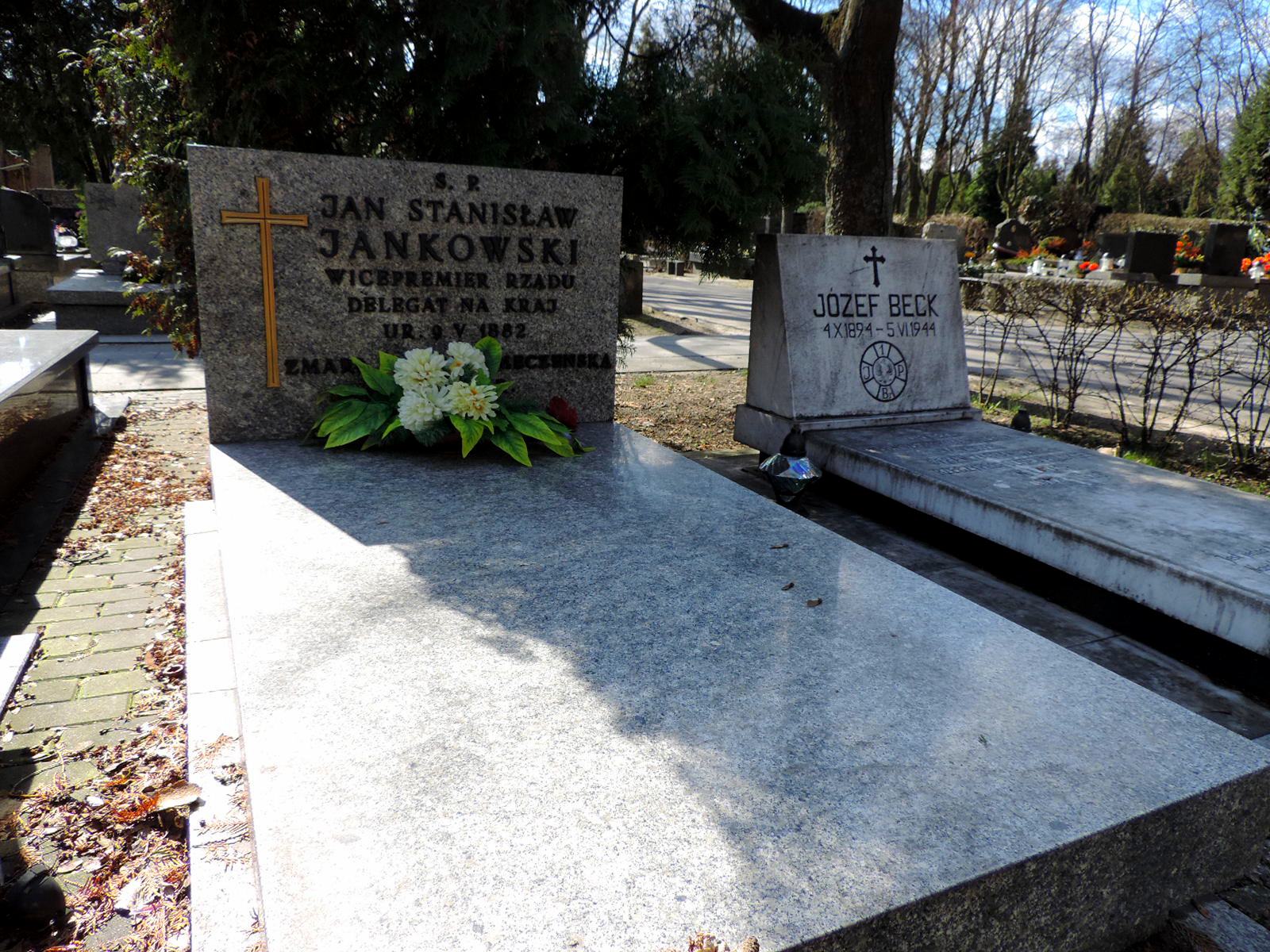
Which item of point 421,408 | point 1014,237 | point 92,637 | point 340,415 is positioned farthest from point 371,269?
point 1014,237

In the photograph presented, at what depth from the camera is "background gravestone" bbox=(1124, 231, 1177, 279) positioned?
17.9m

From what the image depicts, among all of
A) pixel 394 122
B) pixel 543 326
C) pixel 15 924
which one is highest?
pixel 394 122

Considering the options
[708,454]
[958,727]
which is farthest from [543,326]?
[958,727]

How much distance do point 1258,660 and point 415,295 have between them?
3.74m

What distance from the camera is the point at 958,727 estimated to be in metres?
2.04

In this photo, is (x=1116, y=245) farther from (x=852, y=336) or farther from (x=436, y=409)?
(x=436, y=409)

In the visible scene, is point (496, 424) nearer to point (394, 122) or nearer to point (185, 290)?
point (394, 122)

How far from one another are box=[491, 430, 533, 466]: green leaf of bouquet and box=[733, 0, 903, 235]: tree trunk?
4.28 metres

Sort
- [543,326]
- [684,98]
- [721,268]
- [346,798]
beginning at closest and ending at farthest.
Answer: [346,798]
[543,326]
[684,98]
[721,268]

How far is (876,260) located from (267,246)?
342 cm

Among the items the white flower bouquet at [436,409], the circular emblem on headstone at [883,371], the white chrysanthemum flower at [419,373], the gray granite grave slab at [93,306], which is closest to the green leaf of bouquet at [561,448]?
the white flower bouquet at [436,409]

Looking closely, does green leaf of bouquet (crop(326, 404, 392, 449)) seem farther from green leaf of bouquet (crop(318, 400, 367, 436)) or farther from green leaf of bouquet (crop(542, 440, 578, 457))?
green leaf of bouquet (crop(542, 440, 578, 457))

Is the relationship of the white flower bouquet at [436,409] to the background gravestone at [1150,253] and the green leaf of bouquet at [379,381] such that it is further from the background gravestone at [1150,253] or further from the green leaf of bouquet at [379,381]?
the background gravestone at [1150,253]

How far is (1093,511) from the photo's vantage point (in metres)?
4.05
